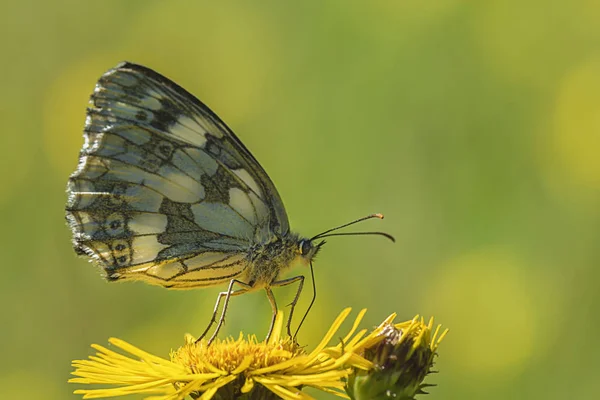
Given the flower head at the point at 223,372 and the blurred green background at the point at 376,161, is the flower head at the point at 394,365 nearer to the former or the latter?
the flower head at the point at 223,372

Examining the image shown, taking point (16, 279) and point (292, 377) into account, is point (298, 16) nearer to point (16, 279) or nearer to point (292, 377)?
point (16, 279)

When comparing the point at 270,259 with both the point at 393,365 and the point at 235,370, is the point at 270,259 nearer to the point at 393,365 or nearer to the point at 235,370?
the point at 235,370

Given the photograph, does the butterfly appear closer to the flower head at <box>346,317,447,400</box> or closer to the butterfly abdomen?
the butterfly abdomen

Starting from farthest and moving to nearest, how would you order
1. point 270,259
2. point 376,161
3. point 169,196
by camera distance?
point 376,161 < point 169,196 < point 270,259

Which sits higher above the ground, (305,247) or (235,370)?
(305,247)

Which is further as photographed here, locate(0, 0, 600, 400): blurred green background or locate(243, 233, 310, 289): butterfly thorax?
locate(0, 0, 600, 400): blurred green background

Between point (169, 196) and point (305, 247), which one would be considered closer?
point (305, 247)

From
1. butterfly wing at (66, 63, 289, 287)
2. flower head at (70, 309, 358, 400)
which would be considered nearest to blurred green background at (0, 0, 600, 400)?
butterfly wing at (66, 63, 289, 287)

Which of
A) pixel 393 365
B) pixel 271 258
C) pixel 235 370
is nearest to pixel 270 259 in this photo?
pixel 271 258
